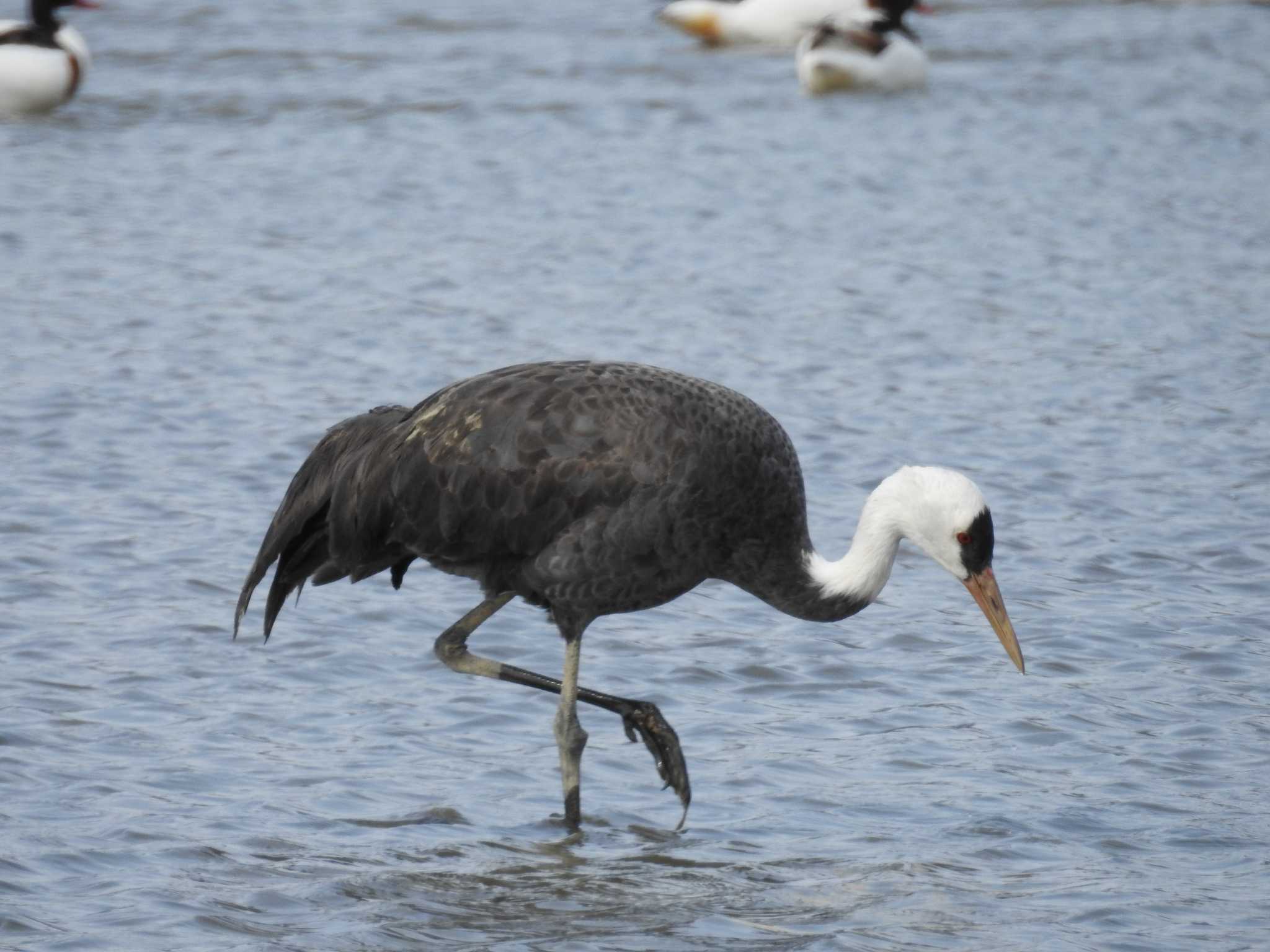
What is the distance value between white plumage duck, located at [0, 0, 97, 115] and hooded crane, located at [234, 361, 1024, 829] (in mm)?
12853

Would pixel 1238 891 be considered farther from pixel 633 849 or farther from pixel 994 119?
pixel 994 119

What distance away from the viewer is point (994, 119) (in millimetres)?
19609

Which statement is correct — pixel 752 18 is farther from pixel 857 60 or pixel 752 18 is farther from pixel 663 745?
pixel 663 745

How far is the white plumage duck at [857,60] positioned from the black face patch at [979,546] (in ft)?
49.1

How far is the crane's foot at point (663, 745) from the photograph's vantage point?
6.71 m

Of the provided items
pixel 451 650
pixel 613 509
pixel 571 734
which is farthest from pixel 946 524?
pixel 451 650

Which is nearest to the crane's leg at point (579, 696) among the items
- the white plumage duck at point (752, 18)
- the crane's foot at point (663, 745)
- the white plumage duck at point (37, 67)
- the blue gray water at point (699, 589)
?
the crane's foot at point (663, 745)

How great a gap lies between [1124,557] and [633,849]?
133 inches

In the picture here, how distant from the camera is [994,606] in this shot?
22.5 ft

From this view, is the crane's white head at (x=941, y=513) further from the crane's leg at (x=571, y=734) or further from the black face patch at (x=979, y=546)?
the crane's leg at (x=571, y=734)

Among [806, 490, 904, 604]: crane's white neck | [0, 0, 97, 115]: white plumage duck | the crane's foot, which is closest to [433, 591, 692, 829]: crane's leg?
the crane's foot

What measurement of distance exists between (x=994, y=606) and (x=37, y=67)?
1405 cm

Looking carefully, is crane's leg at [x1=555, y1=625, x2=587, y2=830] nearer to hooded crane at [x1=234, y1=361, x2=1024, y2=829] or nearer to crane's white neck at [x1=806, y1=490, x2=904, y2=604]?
hooded crane at [x1=234, y1=361, x2=1024, y2=829]

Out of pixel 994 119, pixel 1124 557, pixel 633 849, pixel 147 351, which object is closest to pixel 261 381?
pixel 147 351
